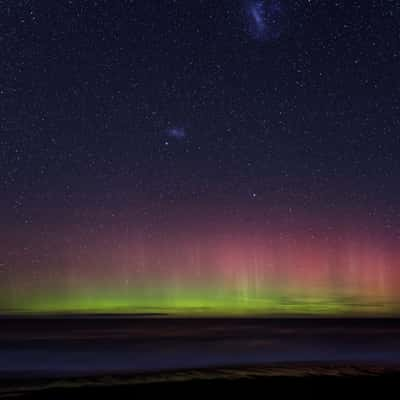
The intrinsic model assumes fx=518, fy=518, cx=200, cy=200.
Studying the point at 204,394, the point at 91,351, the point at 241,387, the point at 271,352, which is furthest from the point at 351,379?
the point at 91,351

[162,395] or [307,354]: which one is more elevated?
[162,395]

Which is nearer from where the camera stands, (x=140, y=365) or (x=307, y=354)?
(x=140, y=365)

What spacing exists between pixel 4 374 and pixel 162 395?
1048 cm

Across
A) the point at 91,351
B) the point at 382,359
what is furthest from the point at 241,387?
the point at 91,351

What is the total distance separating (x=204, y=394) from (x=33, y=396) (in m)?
4.05

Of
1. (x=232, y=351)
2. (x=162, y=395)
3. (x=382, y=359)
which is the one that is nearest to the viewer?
(x=162, y=395)

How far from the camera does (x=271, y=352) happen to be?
30.8 m

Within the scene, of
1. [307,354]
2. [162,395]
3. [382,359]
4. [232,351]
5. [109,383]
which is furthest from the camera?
[232,351]

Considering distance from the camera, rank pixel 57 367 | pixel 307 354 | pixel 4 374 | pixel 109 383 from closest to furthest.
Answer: pixel 109 383, pixel 4 374, pixel 57 367, pixel 307 354

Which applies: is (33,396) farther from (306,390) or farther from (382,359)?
(382,359)

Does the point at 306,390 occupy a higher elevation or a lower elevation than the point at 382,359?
higher

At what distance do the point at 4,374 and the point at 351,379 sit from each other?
12.9 meters

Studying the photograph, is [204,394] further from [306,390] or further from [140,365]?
[140,365]

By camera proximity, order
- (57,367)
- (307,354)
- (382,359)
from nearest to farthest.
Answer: (57,367) < (382,359) < (307,354)
